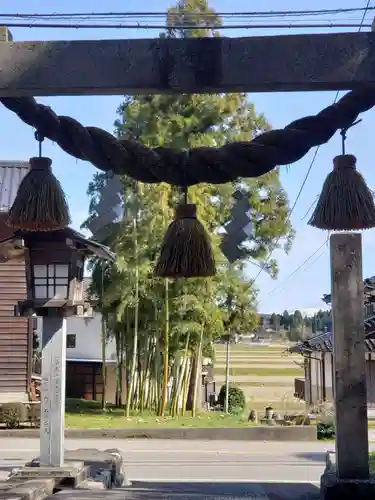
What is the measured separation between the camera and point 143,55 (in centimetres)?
283

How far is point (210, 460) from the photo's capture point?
412 inches

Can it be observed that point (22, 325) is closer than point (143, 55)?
No

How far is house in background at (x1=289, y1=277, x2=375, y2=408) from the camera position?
15555 millimetres

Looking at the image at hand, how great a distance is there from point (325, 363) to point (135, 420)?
815cm

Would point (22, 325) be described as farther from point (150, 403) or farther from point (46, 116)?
point (46, 116)

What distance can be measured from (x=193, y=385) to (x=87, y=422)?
343 centimetres

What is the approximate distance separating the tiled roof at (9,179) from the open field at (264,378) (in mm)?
9124

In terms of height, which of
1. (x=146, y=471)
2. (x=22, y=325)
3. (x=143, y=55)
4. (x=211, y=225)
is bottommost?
(x=146, y=471)

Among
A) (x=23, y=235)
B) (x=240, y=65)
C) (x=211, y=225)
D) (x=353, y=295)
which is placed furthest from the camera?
(x=211, y=225)

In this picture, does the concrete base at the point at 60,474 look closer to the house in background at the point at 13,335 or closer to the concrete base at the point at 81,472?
the concrete base at the point at 81,472

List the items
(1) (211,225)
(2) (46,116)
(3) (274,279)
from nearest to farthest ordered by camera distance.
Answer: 1. (2) (46,116)
2. (1) (211,225)
3. (3) (274,279)

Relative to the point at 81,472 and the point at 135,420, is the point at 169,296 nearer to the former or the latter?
the point at 135,420

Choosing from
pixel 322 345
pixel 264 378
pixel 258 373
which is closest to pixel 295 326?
pixel 264 378

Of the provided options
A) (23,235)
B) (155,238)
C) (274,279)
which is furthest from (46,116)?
(274,279)
